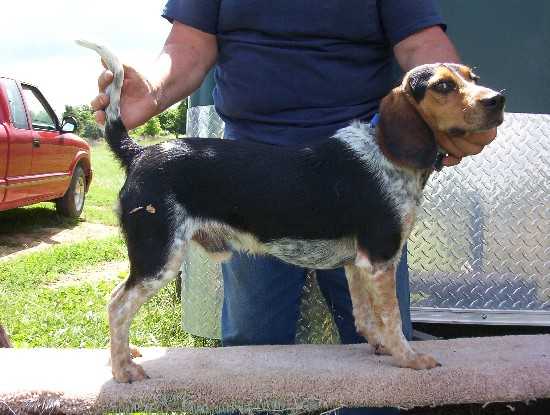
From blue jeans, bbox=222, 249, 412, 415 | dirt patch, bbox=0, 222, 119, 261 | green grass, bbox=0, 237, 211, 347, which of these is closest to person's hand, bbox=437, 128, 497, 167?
blue jeans, bbox=222, 249, 412, 415

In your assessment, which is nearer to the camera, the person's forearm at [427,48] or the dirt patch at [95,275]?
the person's forearm at [427,48]

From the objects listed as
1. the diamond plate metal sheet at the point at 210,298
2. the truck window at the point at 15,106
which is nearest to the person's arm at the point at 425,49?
the diamond plate metal sheet at the point at 210,298

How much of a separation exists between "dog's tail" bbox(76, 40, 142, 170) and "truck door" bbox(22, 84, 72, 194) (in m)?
8.40

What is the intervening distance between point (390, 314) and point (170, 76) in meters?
1.47

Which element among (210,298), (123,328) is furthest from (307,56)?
(210,298)

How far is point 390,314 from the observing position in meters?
2.67

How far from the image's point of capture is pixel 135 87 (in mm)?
2891

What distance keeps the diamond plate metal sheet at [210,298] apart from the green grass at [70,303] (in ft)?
2.40

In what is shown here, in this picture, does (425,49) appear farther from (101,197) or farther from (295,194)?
(101,197)

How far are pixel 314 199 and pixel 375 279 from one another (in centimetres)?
39

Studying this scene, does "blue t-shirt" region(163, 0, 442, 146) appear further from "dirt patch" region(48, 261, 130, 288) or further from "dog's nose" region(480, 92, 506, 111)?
"dirt patch" region(48, 261, 130, 288)

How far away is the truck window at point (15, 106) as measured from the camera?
10.0m

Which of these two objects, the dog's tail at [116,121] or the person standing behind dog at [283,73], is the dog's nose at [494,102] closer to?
the person standing behind dog at [283,73]

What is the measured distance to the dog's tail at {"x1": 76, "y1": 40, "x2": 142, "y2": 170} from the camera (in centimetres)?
264
